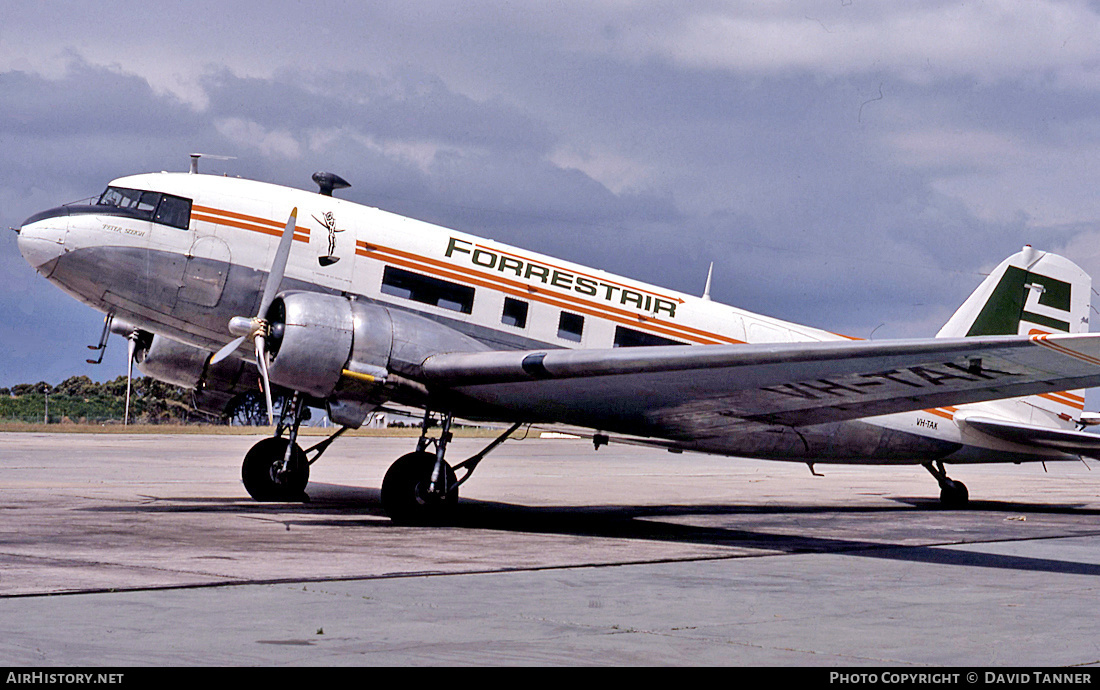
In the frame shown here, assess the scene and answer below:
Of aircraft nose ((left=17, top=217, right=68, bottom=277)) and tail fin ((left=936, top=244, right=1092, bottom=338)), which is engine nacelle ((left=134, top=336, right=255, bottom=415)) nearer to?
aircraft nose ((left=17, top=217, right=68, bottom=277))

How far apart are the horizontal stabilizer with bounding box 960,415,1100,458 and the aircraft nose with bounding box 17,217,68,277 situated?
49.4 ft

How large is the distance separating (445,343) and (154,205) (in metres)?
4.63

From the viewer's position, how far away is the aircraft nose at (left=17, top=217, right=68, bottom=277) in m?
15.0

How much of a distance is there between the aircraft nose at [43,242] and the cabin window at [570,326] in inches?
272

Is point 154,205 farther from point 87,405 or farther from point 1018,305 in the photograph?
point 87,405

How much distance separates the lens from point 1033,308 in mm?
20656

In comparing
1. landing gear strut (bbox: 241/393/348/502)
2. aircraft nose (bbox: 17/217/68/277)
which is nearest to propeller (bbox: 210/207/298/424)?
aircraft nose (bbox: 17/217/68/277)

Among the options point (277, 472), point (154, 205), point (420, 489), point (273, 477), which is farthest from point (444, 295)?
point (273, 477)

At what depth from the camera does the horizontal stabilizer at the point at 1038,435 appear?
64.5 feet

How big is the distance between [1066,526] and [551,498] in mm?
9125

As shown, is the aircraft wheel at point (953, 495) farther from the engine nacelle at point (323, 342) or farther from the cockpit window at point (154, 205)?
the cockpit window at point (154, 205)

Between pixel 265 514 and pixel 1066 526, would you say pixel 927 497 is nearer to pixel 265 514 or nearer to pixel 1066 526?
pixel 1066 526

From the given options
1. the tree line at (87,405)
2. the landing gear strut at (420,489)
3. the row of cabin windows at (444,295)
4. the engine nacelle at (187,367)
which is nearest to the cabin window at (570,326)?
the row of cabin windows at (444,295)

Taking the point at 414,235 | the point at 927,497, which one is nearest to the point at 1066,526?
the point at 927,497
